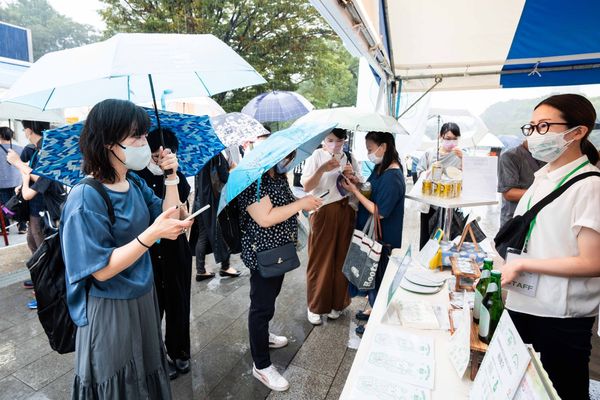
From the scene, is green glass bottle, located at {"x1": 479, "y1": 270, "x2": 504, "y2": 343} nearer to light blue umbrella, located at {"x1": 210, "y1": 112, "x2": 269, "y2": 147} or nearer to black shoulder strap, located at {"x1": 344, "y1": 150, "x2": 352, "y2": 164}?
black shoulder strap, located at {"x1": 344, "y1": 150, "x2": 352, "y2": 164}

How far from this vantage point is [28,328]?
119 inches

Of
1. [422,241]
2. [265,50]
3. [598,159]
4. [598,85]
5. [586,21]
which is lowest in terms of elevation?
[422,241]

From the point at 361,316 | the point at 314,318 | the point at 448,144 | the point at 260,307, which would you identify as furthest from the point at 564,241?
the point at 448,144

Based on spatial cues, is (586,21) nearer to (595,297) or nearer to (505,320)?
(595,297)

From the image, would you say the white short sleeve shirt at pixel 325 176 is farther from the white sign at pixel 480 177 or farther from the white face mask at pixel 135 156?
the white face mask at pixel 135 156

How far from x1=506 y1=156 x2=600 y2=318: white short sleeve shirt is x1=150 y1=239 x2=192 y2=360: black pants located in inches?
78.4

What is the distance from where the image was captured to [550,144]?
136 cm

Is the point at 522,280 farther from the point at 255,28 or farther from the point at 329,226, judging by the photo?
the point at 255,28

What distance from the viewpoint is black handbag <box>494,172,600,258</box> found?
1.28m

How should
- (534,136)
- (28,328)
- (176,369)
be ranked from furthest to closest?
(28,328) < (176,369) < (534,136)

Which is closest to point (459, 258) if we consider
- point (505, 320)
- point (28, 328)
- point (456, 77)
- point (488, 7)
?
point (505, 320)

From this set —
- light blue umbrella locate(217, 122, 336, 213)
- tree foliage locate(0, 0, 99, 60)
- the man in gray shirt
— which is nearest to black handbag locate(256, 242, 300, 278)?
light blue umbrella locate(217, 122, 336, 213)

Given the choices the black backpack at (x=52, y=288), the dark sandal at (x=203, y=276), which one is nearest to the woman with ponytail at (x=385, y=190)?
the black backpack at (x=52, y=288)

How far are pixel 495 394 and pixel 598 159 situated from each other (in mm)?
1200
